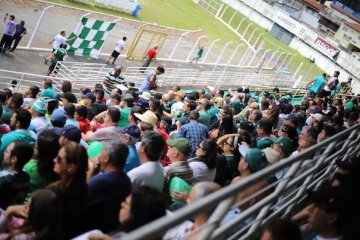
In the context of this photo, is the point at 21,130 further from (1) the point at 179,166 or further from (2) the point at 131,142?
(1) the point at 179,166

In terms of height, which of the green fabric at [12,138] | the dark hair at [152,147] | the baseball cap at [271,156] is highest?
the baseball cap at [271,156]

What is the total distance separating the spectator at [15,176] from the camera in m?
3.51

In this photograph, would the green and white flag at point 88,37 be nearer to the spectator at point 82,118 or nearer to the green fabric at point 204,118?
the green fabric at point 204,118

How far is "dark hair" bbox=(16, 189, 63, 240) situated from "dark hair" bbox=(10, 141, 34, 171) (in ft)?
3.45

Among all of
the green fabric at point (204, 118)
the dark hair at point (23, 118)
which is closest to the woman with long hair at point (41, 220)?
the dark hair at point (23, 118)

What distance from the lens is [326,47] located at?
38.6m

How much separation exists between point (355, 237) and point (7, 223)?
2.47 m

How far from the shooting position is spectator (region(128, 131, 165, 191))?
162 inches


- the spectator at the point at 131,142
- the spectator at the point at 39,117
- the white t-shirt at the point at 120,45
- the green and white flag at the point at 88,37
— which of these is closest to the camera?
the spectator at the point at 131,142

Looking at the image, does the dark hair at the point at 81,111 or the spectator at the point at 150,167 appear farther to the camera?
the dark hair at the point at 81,111

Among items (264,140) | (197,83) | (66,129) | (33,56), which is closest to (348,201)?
(66,129)

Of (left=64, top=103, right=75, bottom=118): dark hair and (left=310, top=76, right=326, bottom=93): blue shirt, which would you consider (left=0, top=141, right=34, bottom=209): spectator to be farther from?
(left=310, top=76, right=326, bottom=93): blue shirt

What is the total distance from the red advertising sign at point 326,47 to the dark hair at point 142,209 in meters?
37.7

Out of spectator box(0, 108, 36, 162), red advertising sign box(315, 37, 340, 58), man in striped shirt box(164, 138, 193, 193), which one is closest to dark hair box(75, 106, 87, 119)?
spectator box(0, 108, 36, 162)
